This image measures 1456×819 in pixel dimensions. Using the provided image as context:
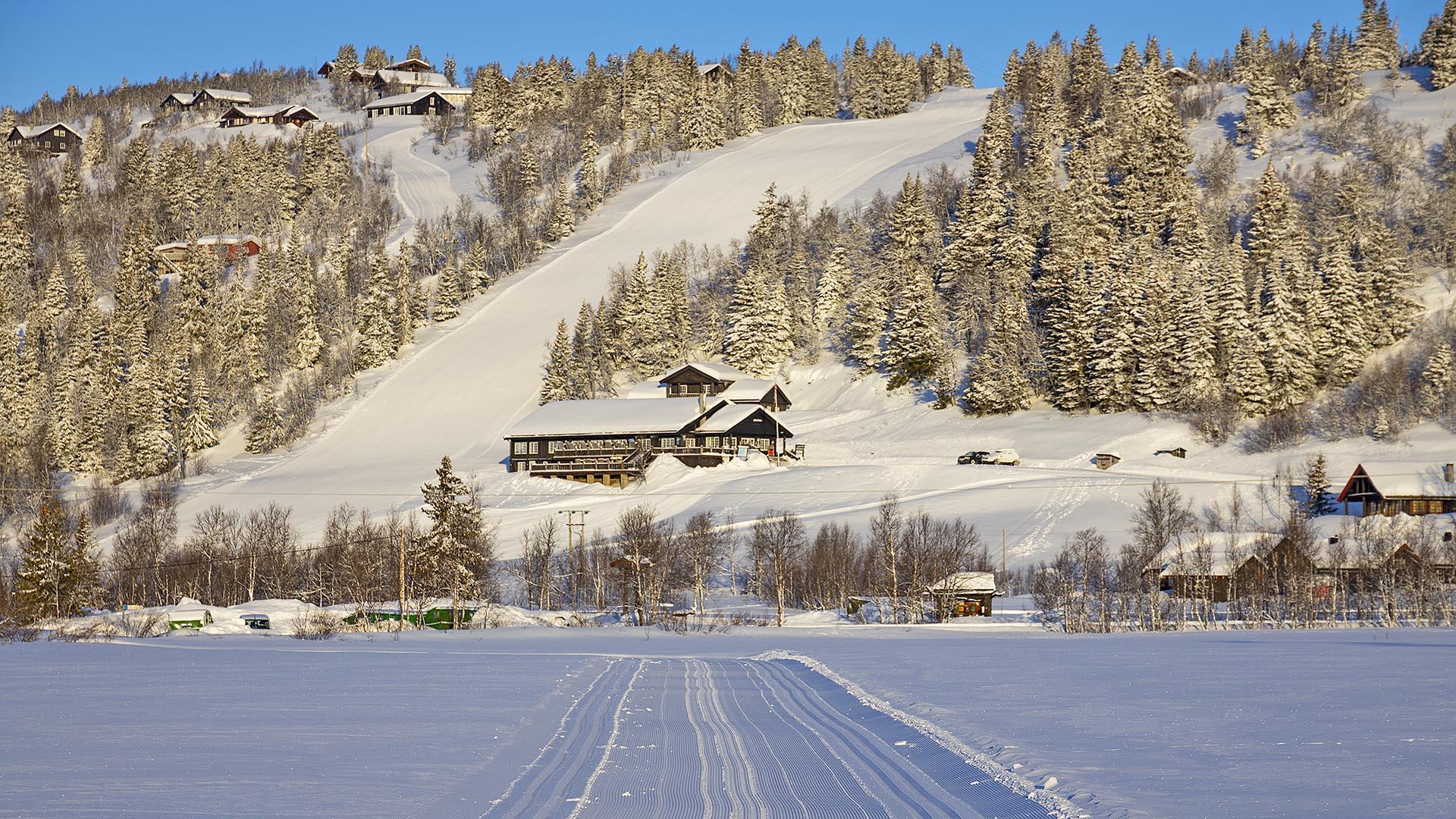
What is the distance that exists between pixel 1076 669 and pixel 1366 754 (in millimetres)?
10749

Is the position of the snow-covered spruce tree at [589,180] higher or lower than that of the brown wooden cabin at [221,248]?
higher

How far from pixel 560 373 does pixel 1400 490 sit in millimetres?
56240

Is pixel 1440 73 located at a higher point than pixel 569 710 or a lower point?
higher

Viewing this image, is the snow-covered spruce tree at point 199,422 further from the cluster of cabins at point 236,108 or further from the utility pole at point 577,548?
the cluster of cabins at point 236,108

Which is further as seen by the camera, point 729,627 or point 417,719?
point 729,627

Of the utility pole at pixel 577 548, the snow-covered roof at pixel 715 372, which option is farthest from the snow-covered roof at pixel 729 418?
the utility pole at pixel 577 548

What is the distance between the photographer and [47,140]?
6767 inches

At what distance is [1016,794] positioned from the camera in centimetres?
1034

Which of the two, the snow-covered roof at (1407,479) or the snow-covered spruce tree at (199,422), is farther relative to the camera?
the snow-covered spruce tree at (199,422)

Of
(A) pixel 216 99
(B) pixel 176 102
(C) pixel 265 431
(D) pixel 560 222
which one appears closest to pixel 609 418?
(C) pixel 265 431

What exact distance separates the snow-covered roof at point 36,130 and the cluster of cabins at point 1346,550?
173574mm

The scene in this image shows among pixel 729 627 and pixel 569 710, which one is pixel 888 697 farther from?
pixel 729 627

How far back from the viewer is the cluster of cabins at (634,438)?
255 ft

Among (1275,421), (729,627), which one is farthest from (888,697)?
(1275,421)
